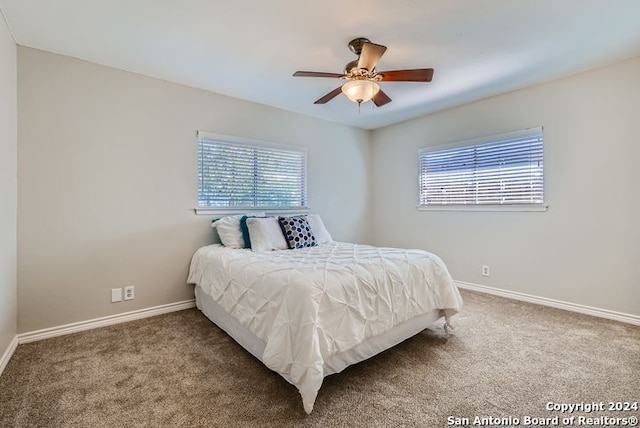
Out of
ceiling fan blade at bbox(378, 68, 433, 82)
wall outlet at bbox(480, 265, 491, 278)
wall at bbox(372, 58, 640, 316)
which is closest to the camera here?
ceiling fan blade at bbox(378, 68, 433, 82)

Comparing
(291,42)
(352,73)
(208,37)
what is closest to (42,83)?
(208,37)

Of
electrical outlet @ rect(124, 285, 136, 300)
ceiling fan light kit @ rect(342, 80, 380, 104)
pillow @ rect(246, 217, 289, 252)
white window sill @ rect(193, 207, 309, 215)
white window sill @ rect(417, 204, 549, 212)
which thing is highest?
ceiling fan light kit @ rect(342, 80, 380, 104)

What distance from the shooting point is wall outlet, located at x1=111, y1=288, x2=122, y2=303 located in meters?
2.74

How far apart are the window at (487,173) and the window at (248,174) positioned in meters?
1.83

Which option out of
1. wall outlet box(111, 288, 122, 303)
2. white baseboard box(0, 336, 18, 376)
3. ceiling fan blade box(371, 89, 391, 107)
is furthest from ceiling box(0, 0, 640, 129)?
white baseboard box(0, 336, 18, 376)

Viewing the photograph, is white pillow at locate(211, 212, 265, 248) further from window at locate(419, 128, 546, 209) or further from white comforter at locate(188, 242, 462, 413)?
window at locate(419, 128, 546, 209)

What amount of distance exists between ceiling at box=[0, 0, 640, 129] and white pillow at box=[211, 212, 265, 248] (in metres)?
1.47

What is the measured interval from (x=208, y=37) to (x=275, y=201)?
78.4 inches

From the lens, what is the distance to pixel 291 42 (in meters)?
2.34

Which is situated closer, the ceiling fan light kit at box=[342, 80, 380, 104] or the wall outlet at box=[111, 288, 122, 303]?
the ceiling fan light kit at box=[342, 80, 380, 104]

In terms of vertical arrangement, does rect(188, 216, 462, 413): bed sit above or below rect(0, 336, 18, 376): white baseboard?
above

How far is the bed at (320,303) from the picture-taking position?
1.59 meters

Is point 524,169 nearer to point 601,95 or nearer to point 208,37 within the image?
point 601,95

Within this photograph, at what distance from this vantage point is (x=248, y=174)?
11.8ft
